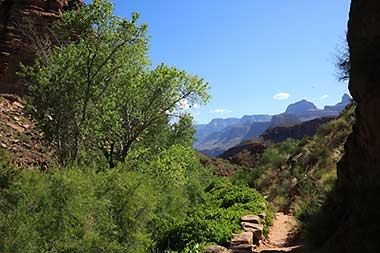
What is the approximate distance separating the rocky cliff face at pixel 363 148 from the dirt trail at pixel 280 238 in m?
4.81

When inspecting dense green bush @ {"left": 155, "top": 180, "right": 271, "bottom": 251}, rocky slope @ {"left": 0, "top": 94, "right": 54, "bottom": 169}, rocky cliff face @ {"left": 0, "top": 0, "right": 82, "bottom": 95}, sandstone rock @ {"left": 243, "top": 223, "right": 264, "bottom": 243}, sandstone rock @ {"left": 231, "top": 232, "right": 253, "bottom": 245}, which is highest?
rocky cliff face @ {"left": 0, "top": 0, "right": 82, "bottom": 95}

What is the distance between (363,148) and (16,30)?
33.3 meters

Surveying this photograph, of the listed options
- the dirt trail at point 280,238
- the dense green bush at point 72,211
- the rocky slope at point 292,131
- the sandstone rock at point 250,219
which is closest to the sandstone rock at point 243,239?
the dirt trail at point 280,238

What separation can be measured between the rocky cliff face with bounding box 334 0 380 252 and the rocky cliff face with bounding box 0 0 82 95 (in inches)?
1072

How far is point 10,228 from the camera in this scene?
7.33m

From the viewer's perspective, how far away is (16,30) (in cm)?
3362

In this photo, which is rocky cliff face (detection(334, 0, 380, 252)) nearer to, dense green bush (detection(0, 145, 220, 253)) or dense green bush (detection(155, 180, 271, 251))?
dense green bush (detection(155, 180, 271, 251))

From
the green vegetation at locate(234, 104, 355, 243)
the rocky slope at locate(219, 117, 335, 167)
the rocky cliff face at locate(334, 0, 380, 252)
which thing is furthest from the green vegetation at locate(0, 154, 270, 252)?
the rocky slope at locate(219, 117, 335, 167)

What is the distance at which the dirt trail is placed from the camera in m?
13.9

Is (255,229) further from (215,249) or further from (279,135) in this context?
(279,135)

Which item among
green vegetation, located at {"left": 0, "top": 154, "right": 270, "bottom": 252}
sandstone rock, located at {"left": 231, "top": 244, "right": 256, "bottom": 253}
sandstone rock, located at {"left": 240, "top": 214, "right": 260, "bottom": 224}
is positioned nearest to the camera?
green vegetation, located at {"left": 0, "top": 154, "right": 270, "bottom": 252}

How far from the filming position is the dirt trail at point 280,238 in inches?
546

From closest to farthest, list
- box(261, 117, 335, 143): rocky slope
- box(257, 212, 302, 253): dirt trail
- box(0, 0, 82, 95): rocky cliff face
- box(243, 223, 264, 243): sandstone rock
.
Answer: box(257, 212, 302, 253): dirt trail, box(243, 223, 264, 243): sandstone rock, box(0, 0, 82, 95): rocky cliff face, box(261, 117, 335, 143): rocky slope

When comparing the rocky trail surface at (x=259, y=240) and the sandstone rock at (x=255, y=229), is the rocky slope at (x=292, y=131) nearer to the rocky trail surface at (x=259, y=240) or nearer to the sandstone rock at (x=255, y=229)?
the rocky trail surface at (x=259, y=240)
